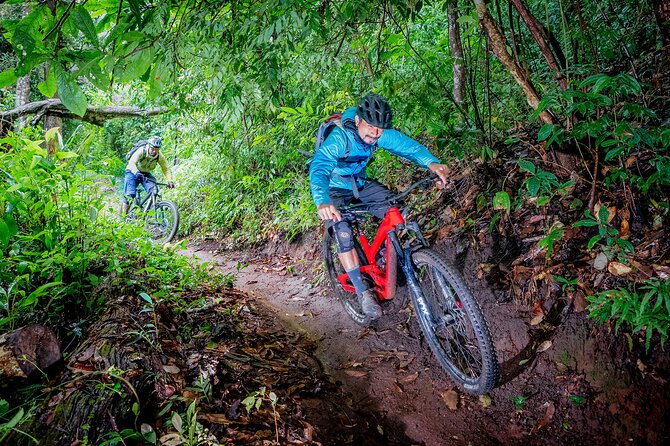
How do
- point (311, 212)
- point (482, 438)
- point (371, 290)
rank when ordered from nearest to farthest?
point (482, 438) < point (371, 290) < point (311, 212)

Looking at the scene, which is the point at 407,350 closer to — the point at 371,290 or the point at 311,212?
the point at 371,290

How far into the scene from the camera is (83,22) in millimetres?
1483

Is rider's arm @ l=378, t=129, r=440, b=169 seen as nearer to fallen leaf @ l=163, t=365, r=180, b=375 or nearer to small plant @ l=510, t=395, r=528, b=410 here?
small plant @ l=510, t=395, r=528, b=410

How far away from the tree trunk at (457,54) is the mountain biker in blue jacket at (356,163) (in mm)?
1461

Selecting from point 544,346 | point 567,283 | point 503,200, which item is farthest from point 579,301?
point 503,200

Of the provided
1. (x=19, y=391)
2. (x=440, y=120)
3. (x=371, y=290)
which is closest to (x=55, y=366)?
(x=19, y=391)

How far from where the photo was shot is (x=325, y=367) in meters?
3.97

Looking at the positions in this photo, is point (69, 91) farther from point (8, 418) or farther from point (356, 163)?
point (356, 163)

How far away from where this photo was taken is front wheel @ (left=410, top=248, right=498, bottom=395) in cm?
304

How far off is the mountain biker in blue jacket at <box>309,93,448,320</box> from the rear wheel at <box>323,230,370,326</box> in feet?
1.33

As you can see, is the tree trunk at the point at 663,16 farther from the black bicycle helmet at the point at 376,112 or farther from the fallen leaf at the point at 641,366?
the fallen leaf at the point at 641,366

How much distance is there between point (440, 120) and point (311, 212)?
312 centimetres

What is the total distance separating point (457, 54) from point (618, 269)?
10.6 feet

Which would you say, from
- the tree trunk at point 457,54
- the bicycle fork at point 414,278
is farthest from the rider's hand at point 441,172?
the tree trunk at point 457,54
